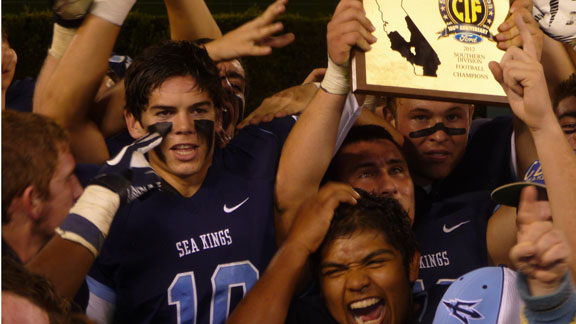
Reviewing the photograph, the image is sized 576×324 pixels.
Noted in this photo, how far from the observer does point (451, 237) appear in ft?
6.30

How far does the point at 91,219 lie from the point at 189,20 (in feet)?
3.13

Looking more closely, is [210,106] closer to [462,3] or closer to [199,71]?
[199,71]

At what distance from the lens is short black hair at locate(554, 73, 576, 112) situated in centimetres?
196

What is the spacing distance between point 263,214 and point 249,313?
0.28 m

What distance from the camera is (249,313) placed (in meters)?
1.58

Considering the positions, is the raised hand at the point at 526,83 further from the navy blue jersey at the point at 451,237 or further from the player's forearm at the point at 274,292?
the player's forearm at the point at 274,292

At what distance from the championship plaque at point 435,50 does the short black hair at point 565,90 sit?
1.07 feet

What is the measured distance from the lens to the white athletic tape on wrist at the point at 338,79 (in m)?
1.68

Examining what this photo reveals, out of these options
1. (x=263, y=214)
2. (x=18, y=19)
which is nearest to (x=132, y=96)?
(x=263, y=214)

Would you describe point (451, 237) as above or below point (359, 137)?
below

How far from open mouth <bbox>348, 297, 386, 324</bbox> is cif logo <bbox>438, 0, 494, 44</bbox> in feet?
2.08

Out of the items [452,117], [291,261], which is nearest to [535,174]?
[452,117]

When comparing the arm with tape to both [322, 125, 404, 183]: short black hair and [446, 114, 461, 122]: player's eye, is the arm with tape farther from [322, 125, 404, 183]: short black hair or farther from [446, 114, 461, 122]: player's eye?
[446, 114, 461, 122]: player's eye

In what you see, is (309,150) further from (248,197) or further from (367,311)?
(367,311)
